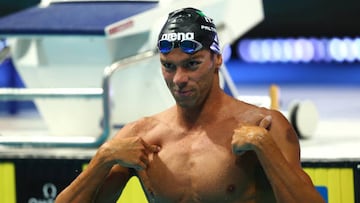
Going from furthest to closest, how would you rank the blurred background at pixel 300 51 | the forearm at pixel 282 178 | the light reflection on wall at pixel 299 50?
the light reflection on wall at pixel 299 50 → the blurred background at pixel 300 51 → the forearm at pixel 282 178

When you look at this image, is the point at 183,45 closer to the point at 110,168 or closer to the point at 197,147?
the point at 197,147

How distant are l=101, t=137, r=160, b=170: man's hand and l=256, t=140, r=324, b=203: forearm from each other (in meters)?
0.42

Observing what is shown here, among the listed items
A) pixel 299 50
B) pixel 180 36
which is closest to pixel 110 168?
pixel 180 36

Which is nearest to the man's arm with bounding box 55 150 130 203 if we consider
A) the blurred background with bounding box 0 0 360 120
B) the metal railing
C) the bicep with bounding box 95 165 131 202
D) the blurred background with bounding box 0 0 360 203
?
the bicep with bounding box 95 165 131 202

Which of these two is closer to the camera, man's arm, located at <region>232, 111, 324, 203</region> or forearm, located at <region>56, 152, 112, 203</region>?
man's arm, located at <region>232, 111, 324, 203</region>

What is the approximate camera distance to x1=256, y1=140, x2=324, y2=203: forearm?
124 inches

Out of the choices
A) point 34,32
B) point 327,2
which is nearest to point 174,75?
point 34,32

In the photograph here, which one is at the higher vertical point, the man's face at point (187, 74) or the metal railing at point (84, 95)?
the man's face at point (187, 74)

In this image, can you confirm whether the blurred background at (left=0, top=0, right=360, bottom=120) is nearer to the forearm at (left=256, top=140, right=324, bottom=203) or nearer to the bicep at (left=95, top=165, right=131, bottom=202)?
the bicep at (left=95, top=165, right=131, bottom=202)

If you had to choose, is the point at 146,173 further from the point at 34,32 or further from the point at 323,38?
the point at 323,38

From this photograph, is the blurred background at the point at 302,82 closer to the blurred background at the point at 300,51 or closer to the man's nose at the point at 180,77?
the blurred background at the point at 300,51

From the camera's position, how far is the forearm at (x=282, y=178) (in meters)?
3.15

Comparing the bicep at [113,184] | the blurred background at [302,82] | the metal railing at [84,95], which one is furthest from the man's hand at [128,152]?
the metal railing at [84,95]

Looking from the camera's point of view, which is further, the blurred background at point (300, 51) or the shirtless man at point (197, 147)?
the blurred background at point (300, 51)
